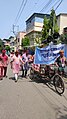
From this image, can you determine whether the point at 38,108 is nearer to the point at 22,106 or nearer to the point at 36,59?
the point at 22,106

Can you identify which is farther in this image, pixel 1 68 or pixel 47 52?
pixel 1 68

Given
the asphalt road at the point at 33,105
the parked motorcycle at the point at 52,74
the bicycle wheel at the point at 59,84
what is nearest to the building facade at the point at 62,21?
the parked motorcycle at the point at 52,74

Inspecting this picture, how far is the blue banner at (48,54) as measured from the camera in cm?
1206

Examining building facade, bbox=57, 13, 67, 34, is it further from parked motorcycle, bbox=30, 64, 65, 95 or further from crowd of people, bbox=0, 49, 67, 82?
parked motorcycle, bbox=30, 64, 65, 95

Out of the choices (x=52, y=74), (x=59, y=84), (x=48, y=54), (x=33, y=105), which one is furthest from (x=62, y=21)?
(x=33, y=105)

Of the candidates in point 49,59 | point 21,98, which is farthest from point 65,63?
point 21,98

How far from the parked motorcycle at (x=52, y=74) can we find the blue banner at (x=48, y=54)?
33cm

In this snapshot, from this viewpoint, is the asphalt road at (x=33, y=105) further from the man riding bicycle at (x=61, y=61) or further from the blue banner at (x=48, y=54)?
the blue banner at (x=48, y=54)

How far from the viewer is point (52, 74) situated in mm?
11555

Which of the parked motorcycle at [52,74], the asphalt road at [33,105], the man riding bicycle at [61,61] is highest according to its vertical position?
the man riding bicycle at [61,61]

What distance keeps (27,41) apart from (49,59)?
1992 inches

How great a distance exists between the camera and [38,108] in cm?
696

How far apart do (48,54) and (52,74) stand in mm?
1434

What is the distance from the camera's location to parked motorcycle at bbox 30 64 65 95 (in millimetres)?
9366
